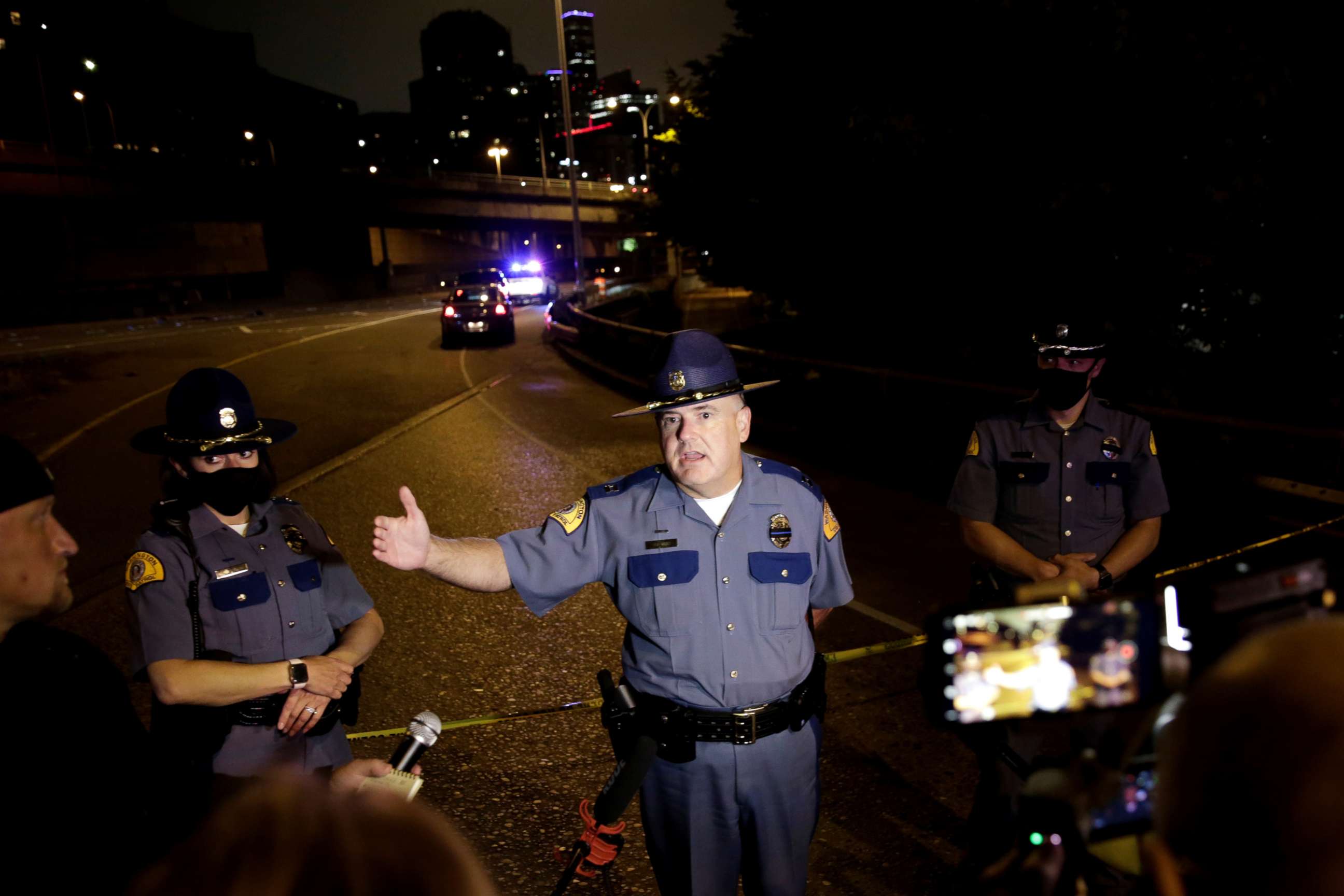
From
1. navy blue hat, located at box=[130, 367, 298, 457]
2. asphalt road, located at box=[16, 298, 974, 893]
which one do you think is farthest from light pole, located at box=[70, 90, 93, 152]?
navy blue hat, located at box=[130, 367, 298, 457]

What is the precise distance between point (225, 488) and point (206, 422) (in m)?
0.26

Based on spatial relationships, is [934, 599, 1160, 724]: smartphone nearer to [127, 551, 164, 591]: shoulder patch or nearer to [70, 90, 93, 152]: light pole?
[127, 551, 164, 591]: shoulder patch

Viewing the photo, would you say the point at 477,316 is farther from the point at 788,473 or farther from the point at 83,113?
the point at 83,113

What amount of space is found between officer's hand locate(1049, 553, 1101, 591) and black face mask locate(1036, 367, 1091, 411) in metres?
0.65

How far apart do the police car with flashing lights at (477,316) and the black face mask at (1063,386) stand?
21659 millimetres

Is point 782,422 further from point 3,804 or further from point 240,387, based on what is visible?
point 3,804

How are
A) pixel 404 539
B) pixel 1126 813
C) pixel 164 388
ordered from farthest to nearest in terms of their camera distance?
pixel 164 388, pixel 404 539, pixel 1126 813

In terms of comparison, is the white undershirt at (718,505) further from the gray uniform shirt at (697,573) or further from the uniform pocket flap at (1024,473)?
the uniform pocket flap at (1024,473)

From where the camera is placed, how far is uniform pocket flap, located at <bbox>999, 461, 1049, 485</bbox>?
12.6ft

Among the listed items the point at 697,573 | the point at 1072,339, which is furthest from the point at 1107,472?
the point at 697,573

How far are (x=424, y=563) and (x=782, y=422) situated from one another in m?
10.6

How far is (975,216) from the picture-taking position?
10516 mm

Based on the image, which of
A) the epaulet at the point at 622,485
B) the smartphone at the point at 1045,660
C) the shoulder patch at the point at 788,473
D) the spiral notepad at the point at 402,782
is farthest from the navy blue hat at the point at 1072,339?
the spiral notepad at the point at 402,782

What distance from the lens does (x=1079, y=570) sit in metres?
3.64
